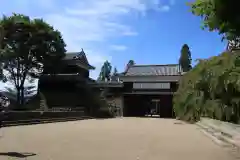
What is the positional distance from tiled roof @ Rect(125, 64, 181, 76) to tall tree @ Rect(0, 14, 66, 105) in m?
10.7

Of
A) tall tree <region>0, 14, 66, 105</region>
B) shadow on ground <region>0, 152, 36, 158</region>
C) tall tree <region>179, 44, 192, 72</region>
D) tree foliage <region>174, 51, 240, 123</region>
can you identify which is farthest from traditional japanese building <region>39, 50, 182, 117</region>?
shadow on ground <region>0, 152, 36, 158</region>

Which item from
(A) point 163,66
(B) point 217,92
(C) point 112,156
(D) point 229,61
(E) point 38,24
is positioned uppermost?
(E) point 38,24

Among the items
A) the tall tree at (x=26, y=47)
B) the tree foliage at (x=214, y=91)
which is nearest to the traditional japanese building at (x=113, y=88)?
the tall tree at (x=26, y=47)

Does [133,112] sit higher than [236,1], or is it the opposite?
[236,1]

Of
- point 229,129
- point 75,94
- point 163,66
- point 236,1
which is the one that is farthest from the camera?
point 163,66

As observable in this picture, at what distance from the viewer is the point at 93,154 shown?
6449 mm

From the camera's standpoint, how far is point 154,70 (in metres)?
37.5

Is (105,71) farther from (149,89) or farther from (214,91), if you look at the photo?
(214,91)

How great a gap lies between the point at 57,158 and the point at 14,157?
768 mm

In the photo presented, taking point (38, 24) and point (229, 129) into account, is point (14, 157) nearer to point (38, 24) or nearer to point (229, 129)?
point (229, 129)

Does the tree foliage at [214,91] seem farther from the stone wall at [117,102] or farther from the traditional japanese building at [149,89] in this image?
the stone wall at [117,102]

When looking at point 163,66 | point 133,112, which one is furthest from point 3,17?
point 163,66

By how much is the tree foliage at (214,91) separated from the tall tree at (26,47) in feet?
40.8

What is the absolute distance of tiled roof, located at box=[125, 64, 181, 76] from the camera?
119 feet
